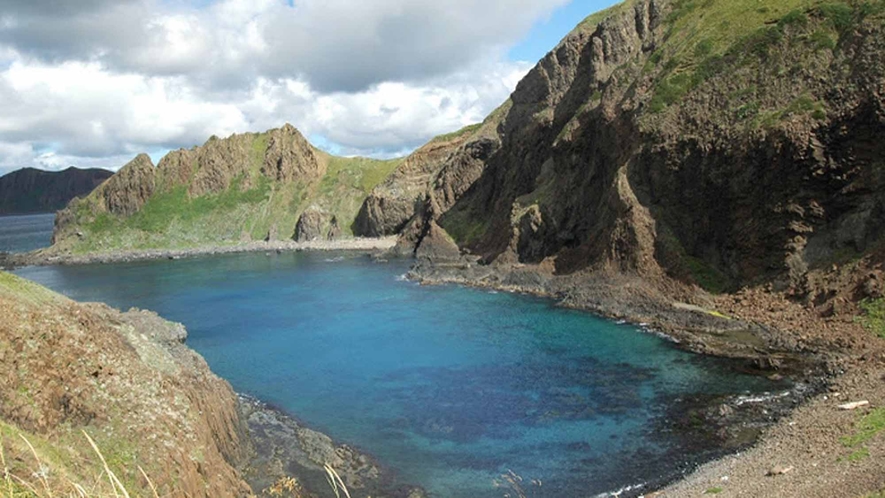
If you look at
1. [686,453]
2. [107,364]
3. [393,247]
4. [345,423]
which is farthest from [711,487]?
[393,247]

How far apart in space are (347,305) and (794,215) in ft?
149

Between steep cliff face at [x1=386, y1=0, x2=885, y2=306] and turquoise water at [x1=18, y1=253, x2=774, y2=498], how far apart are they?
12.0 meters

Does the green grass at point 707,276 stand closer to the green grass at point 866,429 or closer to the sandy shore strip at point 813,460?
the sandy shore strip at point 813,460

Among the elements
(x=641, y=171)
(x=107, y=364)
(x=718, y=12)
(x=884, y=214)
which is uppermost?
(x=718, y=12)

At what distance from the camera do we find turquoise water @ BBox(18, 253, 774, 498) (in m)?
29.3

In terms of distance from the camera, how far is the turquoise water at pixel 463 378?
96.0 feet

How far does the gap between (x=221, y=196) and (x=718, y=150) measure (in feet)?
416

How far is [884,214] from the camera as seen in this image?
4619 cm

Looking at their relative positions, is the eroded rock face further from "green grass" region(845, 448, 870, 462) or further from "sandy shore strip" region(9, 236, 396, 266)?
"green grass" region(845, 448, 870, 462)

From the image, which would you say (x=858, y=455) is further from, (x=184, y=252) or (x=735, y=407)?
(x=184, y=252)

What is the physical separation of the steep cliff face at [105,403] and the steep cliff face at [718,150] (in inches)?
1756

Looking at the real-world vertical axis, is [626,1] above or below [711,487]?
above

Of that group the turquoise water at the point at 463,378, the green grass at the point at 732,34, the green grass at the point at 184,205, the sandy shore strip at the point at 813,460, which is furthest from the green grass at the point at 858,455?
the green grass at the point at 184,205

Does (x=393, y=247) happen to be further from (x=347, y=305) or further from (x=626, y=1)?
(x=626, y=1)
